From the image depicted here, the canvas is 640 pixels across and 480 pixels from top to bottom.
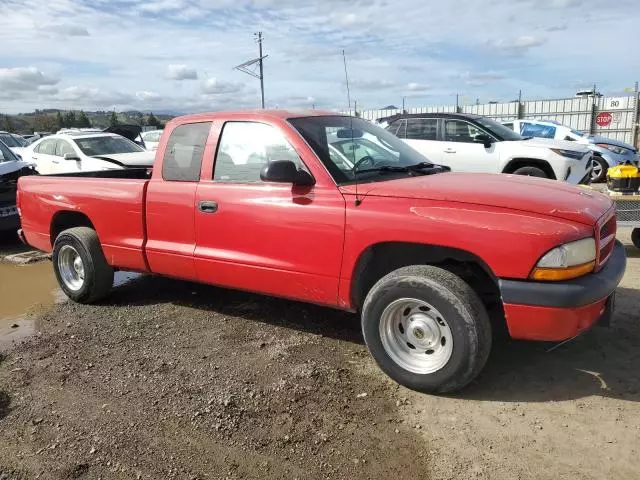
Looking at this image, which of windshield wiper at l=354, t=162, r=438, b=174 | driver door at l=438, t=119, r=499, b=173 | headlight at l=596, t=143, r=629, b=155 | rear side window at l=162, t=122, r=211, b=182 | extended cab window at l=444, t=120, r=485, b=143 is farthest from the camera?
headlight at l=596, t=143, r=629, b=155

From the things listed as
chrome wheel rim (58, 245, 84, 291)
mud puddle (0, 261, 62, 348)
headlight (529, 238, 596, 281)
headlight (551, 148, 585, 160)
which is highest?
headlight (551, 148, 585, 160)

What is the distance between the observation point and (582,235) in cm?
309

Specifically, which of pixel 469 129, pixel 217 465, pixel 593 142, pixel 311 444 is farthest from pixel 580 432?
pixel 593 142

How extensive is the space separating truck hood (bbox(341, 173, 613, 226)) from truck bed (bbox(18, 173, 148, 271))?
2.16 metres

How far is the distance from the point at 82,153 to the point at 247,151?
7.94 meters

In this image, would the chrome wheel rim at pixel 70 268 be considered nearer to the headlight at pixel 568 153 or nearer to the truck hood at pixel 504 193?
the truck hood at pixel 504 193

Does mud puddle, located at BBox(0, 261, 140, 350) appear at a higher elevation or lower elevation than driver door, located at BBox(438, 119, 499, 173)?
lower

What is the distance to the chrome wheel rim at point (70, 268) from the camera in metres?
5.51

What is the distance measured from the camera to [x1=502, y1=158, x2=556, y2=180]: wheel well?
9047 mm

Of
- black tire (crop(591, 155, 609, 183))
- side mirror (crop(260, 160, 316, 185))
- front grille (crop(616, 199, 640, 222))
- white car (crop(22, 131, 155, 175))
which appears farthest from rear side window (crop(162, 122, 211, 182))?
black tire (crop(591, 155, 609, 183))

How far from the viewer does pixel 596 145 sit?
1405 cm

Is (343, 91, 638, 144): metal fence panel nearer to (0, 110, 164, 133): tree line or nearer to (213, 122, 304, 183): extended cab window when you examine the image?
(213, 122, 304, 183): extended cab window

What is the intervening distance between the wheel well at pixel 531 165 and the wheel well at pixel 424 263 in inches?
233

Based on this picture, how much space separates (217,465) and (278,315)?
219 cm
